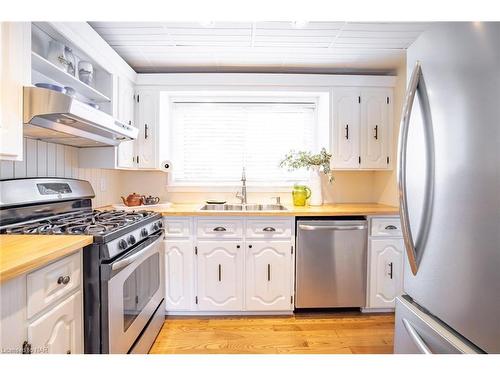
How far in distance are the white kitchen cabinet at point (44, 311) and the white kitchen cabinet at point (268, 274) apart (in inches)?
48.6

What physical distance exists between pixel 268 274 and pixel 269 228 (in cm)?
37

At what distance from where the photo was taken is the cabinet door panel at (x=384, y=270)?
219cm

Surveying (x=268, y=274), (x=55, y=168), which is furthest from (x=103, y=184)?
(x=268, y=274)

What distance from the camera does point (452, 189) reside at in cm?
77

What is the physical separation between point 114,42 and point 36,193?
51.6 inches

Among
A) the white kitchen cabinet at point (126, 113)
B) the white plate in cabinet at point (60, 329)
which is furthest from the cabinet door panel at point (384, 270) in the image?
the white kitchen cabinet at point (126, 113)

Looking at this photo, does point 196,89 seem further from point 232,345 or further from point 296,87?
point 232,345

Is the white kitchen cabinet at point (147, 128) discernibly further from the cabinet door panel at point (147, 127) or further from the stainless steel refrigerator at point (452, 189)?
the stainless steel refrigerator at point (452, 189)

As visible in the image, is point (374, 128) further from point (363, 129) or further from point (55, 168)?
point (55, 168)

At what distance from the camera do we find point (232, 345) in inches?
72.2

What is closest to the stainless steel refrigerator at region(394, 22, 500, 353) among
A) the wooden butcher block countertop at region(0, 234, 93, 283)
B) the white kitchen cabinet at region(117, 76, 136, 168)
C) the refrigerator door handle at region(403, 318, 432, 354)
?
the refrigerator door handle at region(403, 318, 432, 354)

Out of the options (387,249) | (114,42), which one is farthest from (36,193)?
(387,249)

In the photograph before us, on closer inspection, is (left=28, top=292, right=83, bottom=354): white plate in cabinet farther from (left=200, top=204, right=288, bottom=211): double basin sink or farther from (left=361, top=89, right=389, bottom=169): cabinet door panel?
(left=361, top=89, right=389, bottom=169): cabinet door panel

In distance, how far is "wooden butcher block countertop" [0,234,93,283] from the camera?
798 millimetres
